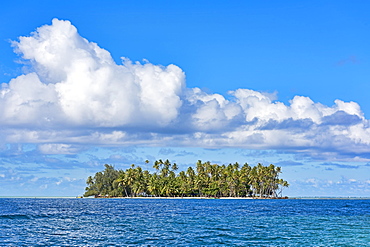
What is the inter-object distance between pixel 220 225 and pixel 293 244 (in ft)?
70.2

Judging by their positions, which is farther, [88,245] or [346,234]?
[346,234]

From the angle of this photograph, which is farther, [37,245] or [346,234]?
[346,234]

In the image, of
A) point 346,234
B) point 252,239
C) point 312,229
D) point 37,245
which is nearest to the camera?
point 37,245

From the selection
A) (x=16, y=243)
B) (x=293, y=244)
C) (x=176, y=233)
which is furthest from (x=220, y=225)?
(x=16, y=243)

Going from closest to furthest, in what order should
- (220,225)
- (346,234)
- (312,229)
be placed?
(346,234) → (312,229) → (220,225)

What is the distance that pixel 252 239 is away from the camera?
172 ft

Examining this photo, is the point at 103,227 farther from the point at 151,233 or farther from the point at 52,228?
the point at 151,233

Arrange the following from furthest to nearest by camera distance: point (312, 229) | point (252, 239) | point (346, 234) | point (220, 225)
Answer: point (220, 225)
point (312, 229)
point (346, 234)
point (252, 239)

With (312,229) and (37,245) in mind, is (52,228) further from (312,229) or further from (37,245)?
(312,229)

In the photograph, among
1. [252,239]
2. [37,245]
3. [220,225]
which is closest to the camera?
[37,245]

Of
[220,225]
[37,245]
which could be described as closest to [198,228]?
[220,225]

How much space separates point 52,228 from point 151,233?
1651cm

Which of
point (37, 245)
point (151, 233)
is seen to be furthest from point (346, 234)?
point (37, 245)

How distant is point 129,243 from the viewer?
48875 millimetres
